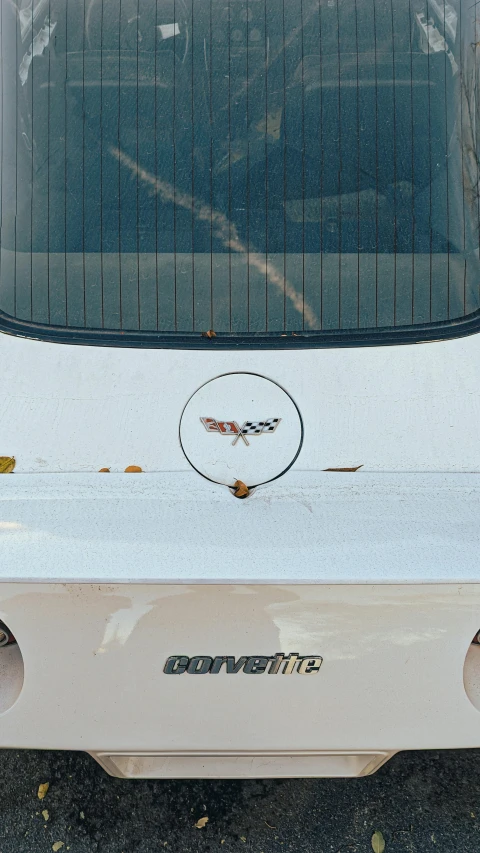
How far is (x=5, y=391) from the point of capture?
1.62m

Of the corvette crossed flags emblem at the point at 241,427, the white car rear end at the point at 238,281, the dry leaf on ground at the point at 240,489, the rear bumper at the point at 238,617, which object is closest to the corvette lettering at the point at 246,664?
the rear bumper at the point at 238,617

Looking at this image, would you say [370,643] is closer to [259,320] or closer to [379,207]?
[259,320]

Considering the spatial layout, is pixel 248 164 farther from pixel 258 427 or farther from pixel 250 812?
pixel 250 812

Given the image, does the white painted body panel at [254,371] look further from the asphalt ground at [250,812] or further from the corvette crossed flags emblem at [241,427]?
the asphalt ground at [250,812]

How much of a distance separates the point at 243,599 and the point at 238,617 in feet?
0.15

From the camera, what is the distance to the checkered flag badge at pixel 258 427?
1.54 m

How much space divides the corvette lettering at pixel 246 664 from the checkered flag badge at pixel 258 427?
0.52 m

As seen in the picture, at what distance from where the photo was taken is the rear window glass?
1659mm

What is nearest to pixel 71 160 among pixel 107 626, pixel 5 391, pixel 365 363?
pixel 5 391

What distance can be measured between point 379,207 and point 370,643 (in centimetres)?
109

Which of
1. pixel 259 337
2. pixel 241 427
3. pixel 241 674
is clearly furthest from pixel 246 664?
pixel 259 337

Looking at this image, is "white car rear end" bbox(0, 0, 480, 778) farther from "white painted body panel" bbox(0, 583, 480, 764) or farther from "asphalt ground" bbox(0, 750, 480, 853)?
"asphalt ground" bbox(0, 750, 480, 853)

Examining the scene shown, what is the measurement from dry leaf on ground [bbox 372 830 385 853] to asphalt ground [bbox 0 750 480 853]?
0.01 m

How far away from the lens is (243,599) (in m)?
1.24
